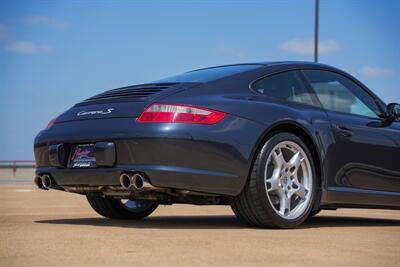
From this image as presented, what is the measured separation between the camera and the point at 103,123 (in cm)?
586

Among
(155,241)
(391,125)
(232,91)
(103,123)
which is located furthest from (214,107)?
(391,125)

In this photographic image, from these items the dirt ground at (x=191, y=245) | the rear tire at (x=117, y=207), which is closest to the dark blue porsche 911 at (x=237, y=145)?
the dirt ground at (x=191, y=245)

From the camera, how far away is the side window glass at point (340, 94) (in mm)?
6684

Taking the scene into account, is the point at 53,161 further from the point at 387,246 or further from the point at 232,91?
the point at 387,246

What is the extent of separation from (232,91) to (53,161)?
1540 millimetres

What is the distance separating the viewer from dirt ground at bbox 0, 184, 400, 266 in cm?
403

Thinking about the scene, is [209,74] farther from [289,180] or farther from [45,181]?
[45,181]

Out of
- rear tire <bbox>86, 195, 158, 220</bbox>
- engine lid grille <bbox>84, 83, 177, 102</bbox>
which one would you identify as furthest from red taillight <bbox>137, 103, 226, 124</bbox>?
rear tire <bbox>86, 195, 158, 220</bbox>

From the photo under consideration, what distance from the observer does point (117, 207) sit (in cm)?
716

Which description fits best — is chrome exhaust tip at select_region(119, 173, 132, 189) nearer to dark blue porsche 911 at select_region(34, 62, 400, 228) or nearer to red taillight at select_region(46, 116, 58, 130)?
dark blue porsche 911 at select_region(34, 62, 400, 228)

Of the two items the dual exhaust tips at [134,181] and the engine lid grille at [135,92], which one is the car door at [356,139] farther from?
the dual exhaust tips at [134,181]

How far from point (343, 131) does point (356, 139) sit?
18cm

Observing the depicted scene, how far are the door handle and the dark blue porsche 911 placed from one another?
0.01 meters

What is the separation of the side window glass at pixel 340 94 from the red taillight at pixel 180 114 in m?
1.36
